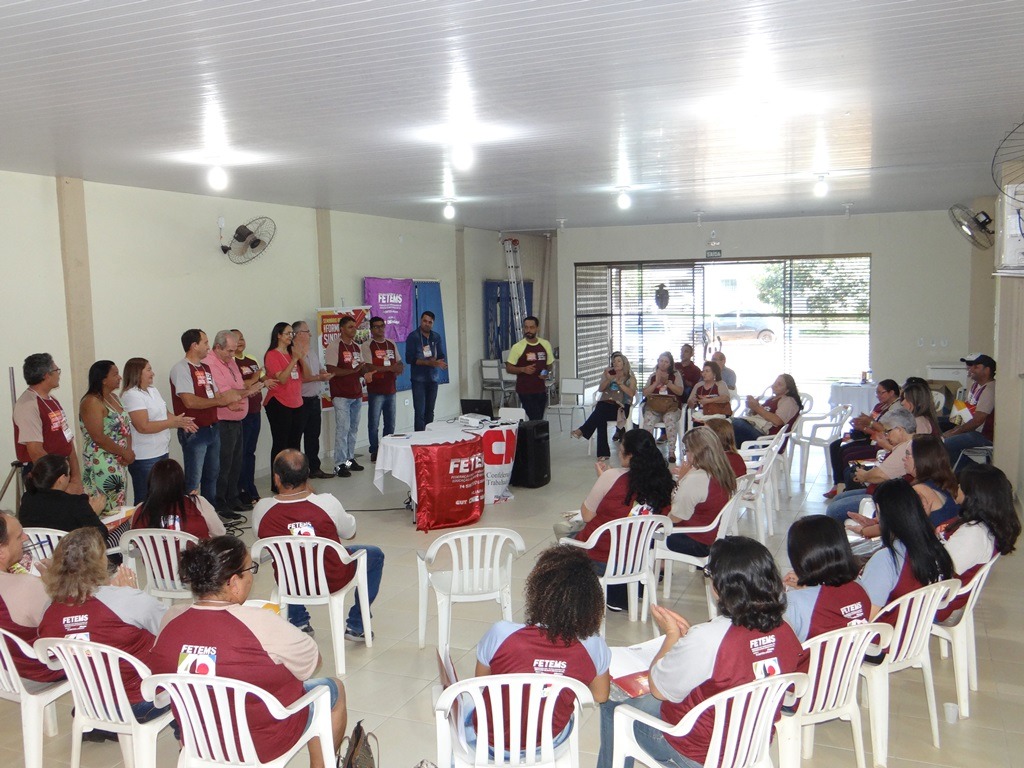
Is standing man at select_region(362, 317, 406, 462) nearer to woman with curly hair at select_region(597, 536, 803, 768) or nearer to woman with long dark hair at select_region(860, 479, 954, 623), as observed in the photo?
woman with long dark hair at select_region(860, 479, 954, 623)

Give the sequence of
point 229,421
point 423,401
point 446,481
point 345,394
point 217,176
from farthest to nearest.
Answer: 1. point 423,401
2. point 345,394
3. point 229,421
4. point 446,481
5. point 217,176

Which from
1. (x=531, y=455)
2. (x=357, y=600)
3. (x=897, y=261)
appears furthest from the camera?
(x=897, y=261)

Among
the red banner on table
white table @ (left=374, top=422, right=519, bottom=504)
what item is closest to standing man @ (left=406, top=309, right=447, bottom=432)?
white table @ (left=374, top=422, right=519, bottom=504)

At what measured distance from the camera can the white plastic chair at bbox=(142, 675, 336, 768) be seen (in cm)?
262

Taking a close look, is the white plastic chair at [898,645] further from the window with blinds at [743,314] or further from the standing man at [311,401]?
the window with blinds at [743,314]

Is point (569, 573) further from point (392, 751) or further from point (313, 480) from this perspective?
point (313, 480)

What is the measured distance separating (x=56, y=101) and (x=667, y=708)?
4.05 meters

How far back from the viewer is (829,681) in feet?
9.96

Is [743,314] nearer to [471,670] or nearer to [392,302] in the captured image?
[392,302]

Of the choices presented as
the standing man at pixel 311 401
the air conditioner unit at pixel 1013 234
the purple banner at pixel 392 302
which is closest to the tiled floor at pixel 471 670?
the air conditioner unit at pixel 1013 234

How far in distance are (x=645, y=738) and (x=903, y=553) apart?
1419mm

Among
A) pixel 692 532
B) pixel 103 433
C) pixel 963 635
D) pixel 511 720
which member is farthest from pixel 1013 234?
pixel 103 433

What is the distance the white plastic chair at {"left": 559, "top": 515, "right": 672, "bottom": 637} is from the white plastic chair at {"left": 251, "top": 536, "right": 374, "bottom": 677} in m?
1.25

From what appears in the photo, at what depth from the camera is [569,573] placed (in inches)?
106
